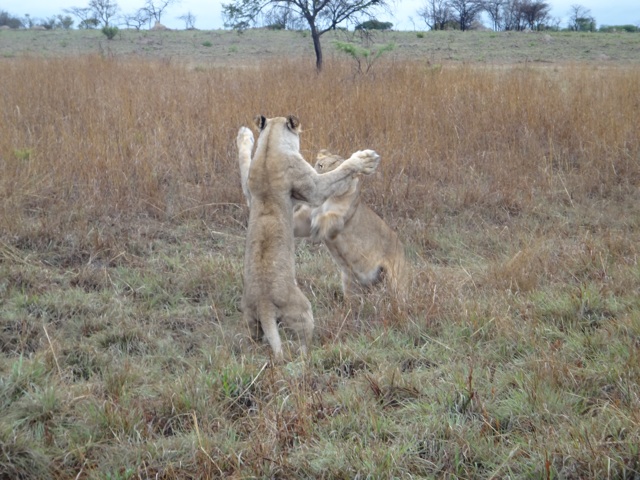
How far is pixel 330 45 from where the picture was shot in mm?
25203

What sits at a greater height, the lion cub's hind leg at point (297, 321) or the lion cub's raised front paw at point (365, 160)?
the lion cub's raised front paw at point (365, 160)

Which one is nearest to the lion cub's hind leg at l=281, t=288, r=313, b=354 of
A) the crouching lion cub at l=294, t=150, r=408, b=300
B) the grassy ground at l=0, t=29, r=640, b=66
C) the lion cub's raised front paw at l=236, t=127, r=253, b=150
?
the crouching lion cub at l=294, t=150, r=408, b=300

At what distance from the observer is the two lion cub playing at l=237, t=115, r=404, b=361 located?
4707 millimetres

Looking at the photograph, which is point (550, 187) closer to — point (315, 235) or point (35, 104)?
point (315, 235)

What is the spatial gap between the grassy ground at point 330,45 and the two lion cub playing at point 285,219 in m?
17.4

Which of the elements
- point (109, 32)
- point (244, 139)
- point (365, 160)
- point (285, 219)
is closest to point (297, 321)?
point (285, 219)

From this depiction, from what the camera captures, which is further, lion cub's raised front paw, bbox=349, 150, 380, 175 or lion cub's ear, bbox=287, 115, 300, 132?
lion cub's raised front paw, bbox=349, 150, 380, 175

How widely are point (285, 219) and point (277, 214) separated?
0.26ft

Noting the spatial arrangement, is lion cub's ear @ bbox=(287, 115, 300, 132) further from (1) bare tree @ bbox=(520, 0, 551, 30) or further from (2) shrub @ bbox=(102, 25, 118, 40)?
(1) bare tree @ bbox=(520, 0, 551, 30)

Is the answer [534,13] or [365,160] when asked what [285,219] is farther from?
[534,13]

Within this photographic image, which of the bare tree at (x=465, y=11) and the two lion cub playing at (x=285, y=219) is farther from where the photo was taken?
the bare tree at (x=465, y=11)

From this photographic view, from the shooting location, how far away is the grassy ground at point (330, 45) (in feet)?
78.7

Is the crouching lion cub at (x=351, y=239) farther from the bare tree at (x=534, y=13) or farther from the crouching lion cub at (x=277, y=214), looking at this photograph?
the bare tree at (x=534, y=13)

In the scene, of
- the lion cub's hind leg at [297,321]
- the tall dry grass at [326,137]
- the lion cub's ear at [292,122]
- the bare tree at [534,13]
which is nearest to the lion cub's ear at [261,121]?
the lion cub's ear at [292,122]
